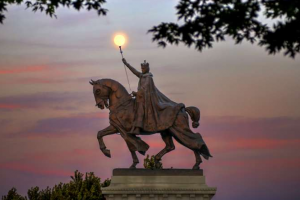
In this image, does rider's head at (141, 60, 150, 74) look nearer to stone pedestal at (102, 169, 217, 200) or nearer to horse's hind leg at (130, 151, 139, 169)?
horse's hind leg at (130, 151, 139, 169)

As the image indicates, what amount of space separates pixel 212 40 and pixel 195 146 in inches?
512

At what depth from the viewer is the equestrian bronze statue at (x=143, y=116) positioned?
92.7ft

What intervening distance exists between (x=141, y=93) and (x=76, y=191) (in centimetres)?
1822

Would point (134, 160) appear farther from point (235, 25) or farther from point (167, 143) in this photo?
point (235, 25)

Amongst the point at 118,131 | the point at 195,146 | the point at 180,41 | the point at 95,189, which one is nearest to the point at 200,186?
the point at 195,146

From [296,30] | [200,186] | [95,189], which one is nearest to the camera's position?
[296,30]

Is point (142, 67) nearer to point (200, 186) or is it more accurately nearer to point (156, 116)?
point (156, 116)

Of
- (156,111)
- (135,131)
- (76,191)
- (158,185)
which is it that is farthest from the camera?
(76,191)

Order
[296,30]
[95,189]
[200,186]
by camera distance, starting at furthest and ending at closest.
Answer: [95,189]
[200,186]
[296,30]

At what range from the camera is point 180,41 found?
52.1 feet

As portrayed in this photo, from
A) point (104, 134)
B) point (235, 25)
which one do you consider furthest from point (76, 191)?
point (235, 25)

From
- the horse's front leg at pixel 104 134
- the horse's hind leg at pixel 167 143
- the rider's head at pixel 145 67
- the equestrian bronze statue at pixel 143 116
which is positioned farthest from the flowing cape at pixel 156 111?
the horse's front leg at pixel 104 134

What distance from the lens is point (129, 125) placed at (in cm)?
2836

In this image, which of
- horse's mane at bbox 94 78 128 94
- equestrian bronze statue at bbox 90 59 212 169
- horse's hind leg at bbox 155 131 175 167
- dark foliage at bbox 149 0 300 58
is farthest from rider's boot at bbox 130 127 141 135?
dark foliage at bbox 149 0 300 58
